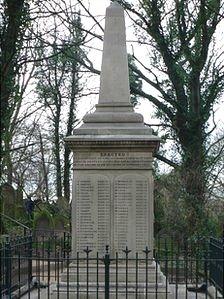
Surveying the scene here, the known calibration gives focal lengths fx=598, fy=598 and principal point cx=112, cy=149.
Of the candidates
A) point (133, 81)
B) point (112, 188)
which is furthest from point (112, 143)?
point (133, 81)

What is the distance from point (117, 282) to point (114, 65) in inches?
136

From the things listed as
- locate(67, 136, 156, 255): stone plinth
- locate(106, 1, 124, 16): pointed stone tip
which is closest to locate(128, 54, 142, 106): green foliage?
locate(106, 1, 124, 16): pointed stone tip

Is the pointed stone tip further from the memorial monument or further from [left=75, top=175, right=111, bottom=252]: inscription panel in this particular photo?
[left=75, top=175, right=111, bottom=252]: inscription panel

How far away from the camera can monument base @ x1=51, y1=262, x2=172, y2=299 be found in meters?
8.56

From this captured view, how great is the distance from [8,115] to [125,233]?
5316 millimetres

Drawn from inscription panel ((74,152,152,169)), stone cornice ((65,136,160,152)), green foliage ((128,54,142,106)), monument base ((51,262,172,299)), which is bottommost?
monument base ((51,262,172,299))

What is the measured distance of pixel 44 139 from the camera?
3262cm

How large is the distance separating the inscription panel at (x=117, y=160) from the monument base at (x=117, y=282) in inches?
57.4

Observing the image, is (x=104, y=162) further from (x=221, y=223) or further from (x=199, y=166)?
(x=221, y=223)

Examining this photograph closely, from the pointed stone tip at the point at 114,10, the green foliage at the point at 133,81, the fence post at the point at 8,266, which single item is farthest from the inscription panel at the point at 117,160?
the green foliage at the point at 133,81

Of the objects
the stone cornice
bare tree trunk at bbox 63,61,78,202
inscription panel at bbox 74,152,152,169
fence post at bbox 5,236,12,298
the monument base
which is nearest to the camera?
fence post at bbox 5,236,12,298

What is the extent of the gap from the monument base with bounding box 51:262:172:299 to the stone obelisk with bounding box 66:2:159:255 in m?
0.30

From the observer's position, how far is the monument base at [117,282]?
8.56 metres

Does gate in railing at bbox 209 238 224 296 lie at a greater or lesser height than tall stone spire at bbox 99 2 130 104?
lesser
